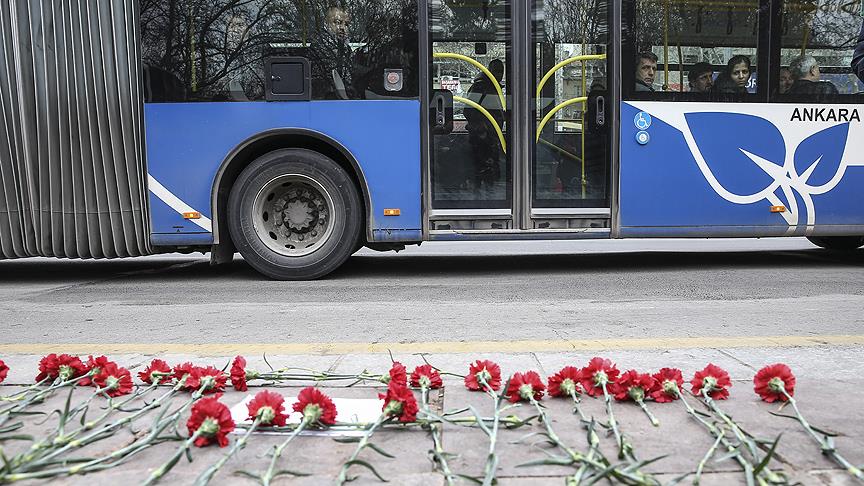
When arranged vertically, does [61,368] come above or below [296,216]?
below

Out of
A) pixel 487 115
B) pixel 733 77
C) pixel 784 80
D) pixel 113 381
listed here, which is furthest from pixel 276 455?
pixel 784 80

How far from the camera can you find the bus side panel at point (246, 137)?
6.07 meters

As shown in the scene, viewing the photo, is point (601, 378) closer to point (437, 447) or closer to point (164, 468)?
point (437, 447)

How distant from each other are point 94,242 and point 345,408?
4.64 m

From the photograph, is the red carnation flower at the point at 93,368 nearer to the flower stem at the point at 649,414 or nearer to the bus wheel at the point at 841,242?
the flower stem at the point at 649,414

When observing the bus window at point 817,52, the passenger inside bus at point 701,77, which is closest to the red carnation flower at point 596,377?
the passenger inside bus at point 701,77

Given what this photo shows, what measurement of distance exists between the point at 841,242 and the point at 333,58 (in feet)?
21.1

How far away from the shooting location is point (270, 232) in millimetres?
6316

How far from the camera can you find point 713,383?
93.4 inches

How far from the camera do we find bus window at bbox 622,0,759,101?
6363 mm

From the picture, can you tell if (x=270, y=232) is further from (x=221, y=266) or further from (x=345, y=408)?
(x=345, y=408)

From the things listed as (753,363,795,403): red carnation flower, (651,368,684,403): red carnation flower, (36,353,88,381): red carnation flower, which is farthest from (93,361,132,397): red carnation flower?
(753,363,795,403): red carnation flower

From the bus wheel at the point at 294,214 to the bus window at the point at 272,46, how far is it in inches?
25.5

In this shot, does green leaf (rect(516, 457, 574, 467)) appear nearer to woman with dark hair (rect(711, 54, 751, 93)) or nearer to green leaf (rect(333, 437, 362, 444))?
green leaf (rect(333, 437, 362, 444))
